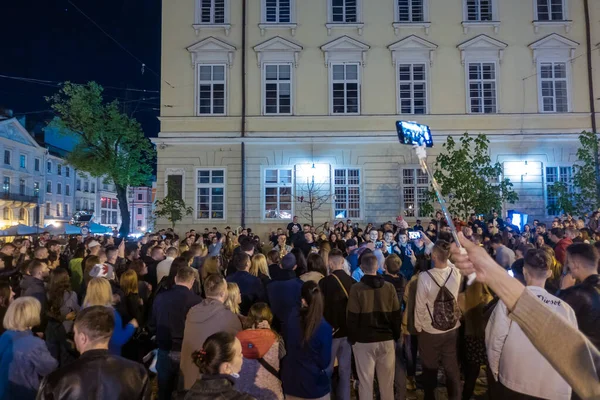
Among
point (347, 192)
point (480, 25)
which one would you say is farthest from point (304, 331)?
point (480, 25)

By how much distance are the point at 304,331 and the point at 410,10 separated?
21.7m

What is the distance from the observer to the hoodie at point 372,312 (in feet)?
17.9

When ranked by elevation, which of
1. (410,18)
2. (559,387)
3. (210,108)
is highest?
(410,18)

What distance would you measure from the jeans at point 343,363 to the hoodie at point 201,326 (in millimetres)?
1730

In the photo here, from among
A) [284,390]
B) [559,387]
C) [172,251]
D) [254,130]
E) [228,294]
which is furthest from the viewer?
[254,130]

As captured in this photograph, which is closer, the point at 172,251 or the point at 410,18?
the point at 172,251

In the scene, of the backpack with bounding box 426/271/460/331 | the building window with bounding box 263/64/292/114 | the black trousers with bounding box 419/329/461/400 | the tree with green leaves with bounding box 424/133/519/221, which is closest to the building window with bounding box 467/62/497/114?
the tree with green leaves with bounding box 424/133/519/221

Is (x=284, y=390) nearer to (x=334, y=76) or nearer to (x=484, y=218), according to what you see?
(x=484, y=218)

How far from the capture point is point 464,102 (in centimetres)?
2220

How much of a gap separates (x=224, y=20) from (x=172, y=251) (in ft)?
56.7

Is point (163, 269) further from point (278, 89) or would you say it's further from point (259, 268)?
point (278, 89)

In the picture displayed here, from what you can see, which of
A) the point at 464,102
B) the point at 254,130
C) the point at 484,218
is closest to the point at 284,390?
the point at 484,218

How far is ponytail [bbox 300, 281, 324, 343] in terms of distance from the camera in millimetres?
4426

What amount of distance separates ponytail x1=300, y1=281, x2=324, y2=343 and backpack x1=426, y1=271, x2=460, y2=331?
62.3 inches
